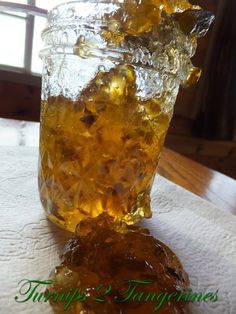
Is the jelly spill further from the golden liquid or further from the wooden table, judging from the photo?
the wooden table

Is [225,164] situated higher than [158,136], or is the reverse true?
[158,136]

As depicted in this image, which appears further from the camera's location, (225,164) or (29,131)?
(225,164)

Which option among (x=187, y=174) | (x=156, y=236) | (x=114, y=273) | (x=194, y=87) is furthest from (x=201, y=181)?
(x=194, y=87)

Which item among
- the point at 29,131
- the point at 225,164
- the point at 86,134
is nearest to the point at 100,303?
the point at 86,134

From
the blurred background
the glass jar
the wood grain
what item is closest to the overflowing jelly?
the glass jar

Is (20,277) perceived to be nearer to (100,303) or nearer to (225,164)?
(100,303)

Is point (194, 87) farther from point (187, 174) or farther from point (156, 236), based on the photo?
point (156, 236)

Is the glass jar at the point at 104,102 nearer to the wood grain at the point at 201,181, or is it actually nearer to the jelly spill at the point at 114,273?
the jelly spill at the point at 114,273
